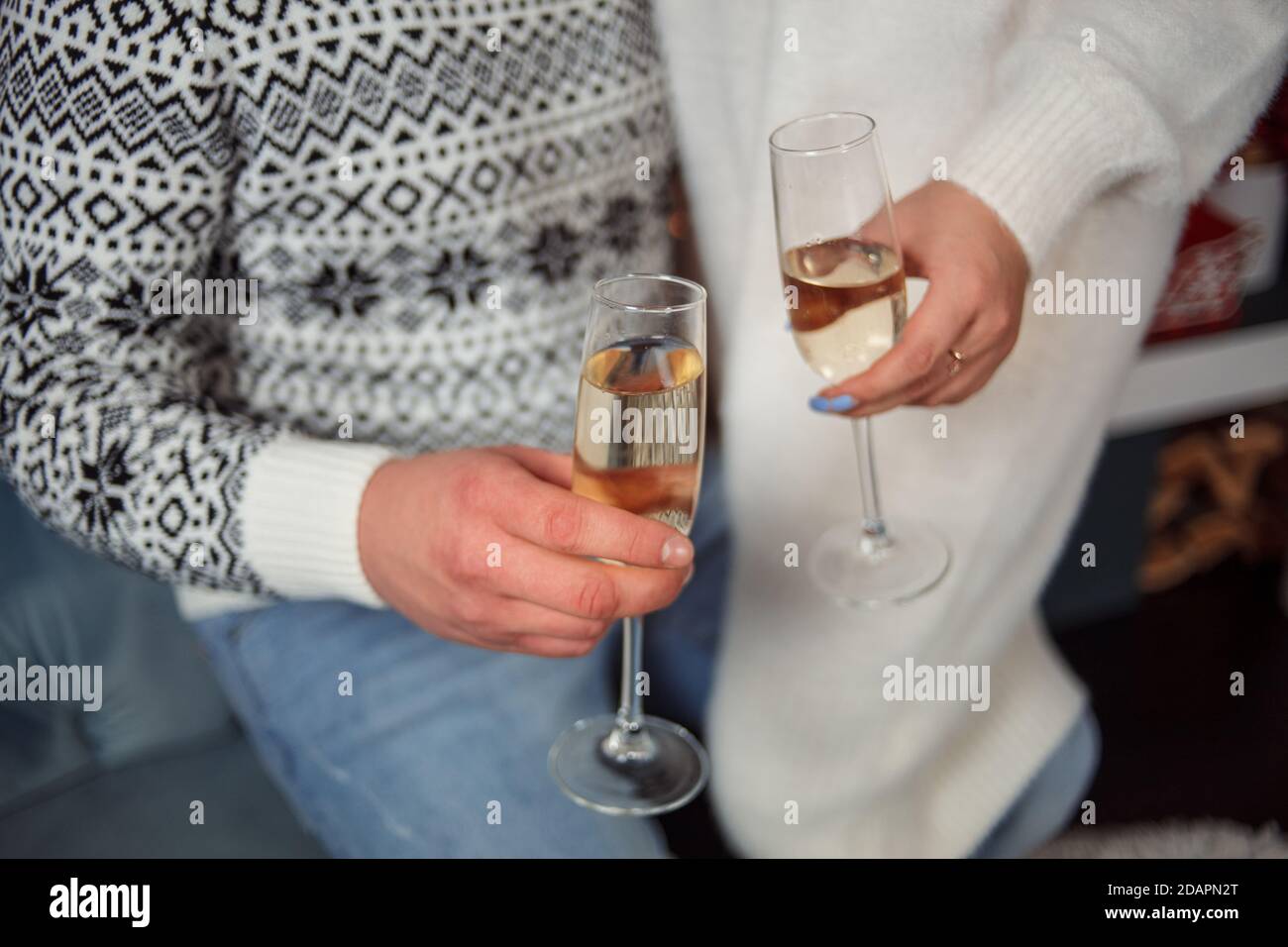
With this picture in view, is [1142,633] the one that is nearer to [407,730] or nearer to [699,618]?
[699,618]

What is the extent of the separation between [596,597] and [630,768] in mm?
195

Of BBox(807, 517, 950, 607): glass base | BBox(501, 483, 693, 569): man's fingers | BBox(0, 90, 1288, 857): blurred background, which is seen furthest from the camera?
BBox(0, 90, 1288, 857): blurred background

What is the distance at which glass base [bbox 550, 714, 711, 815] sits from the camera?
2.35 ft

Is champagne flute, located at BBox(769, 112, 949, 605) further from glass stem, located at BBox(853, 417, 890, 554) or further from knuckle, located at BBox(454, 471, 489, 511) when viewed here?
knuckle, located at BBox(454, 471, 489, 511)

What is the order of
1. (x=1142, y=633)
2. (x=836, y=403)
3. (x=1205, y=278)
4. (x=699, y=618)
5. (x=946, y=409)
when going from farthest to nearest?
(x=1142, y=633) < (x=1205, y=278) < (x=699, y=618) < (x=946, y=409) < (x=836, y=403)

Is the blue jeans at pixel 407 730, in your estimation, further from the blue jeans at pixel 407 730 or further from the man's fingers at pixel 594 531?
the man's fingers at pixel 594 531

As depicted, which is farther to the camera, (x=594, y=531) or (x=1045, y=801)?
(x=1045, y=801)

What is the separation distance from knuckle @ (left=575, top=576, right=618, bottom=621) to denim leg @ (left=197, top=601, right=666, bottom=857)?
28 cm

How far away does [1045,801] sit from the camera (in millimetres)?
1062

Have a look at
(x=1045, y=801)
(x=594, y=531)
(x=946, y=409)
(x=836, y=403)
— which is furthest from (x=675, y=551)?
(x=1045, y=801)

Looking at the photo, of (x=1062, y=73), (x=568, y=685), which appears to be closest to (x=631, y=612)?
(x=568, y=685)

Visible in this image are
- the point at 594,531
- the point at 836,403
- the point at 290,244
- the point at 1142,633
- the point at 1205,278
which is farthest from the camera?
the point at 1142,633

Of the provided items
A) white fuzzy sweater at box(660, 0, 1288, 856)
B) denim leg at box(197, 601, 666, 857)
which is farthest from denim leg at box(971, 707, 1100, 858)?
denim leg at box(197, 601, 666, 857)
